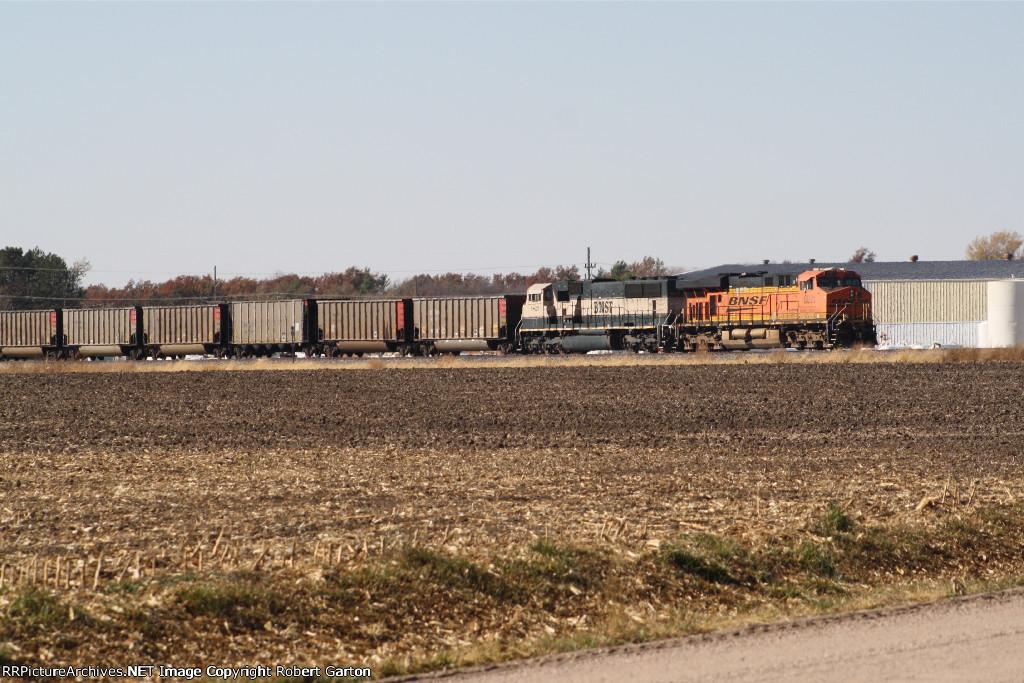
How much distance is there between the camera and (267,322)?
5822cm

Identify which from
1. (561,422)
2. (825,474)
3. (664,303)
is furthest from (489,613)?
(664,303)

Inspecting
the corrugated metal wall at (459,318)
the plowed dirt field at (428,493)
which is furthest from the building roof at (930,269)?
the plowed dirt field at (428,493)

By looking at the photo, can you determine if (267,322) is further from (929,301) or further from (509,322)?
(929,301)

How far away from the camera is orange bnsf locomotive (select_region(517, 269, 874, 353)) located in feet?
138

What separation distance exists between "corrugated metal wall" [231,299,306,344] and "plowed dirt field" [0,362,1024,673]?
3036 centimetres

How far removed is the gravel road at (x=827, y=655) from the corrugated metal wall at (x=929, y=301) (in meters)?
65.2

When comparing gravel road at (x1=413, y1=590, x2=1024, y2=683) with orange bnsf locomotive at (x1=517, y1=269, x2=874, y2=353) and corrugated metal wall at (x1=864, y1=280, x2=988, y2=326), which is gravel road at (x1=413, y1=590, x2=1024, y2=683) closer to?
orange bnsf locomotive at (x1=517, y1=269, x2=874, y2=353)

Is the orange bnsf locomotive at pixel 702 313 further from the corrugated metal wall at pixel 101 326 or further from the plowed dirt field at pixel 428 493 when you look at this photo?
the corrugated metal wall at pixel 101 326

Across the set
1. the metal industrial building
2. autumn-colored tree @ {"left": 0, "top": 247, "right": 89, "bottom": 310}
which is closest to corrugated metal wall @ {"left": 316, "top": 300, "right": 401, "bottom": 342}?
the metal industrial building

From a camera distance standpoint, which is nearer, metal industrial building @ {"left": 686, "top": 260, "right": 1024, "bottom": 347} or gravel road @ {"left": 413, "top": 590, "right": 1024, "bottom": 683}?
gravel road @ {"left": 413, "top": 590, "right": 1024, "bottom": 683}

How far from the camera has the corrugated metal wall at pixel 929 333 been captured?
221 feet

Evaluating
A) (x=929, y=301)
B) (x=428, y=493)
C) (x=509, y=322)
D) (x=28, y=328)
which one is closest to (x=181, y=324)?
(x=28, y=328)

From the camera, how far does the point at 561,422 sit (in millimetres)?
20812

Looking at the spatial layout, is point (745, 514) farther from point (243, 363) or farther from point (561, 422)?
point (243, 363)
